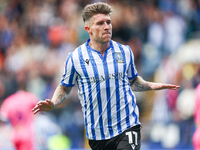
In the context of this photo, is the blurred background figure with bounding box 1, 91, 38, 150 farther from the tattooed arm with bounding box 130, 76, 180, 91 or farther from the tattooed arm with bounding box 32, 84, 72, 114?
the tattooed arm with bounding box 130, 76, 180, 91

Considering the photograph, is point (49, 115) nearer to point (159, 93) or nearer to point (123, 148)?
point (159, 93)

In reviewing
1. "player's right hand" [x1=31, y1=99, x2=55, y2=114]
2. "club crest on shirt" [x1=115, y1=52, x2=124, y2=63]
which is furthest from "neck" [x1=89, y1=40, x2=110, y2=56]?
"player's right hand" [x1=31, y1=99, x2=55, y2=114]

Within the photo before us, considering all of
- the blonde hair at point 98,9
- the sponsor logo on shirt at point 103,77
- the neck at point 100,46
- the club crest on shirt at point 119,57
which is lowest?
the sponsor logo on shirt at point 103,77

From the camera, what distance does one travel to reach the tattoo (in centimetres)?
471

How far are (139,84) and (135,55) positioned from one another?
5.88m

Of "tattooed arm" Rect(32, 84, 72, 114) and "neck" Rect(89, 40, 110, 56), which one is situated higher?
"neck" Rect(89, 40, 110, 56)

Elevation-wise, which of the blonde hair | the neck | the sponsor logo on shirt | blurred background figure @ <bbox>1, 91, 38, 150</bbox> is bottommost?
blurred background figure @ <bbox>1, 91, 38, 150</bbox>

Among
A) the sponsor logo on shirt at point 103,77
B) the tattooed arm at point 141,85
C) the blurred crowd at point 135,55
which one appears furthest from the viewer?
the blurred crowd at point 135,55

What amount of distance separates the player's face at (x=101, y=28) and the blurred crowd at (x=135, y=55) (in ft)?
14.5

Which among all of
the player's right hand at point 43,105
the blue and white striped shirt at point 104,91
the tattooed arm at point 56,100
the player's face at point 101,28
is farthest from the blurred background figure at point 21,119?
the player's face at point 101,28

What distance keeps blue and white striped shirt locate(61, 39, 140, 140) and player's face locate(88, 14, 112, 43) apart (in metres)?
0.17

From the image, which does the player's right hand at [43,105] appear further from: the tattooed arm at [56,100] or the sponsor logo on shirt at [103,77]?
the sponsor logo on shirt at [103,77]

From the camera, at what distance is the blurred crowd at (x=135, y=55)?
9359mm

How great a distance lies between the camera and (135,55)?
1058cm
